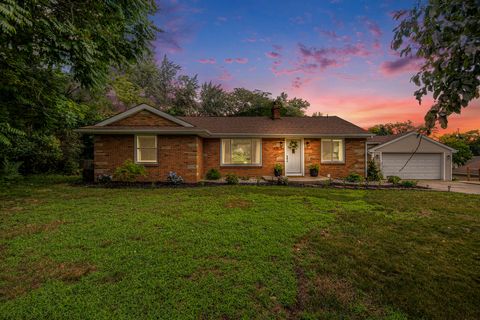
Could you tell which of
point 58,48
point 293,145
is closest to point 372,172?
point 293,145

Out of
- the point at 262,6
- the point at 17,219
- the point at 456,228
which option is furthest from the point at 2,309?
the point at 262,6

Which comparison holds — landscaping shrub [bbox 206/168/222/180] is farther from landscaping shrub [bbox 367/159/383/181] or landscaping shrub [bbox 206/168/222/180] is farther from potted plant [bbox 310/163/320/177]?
landscaping shrub [bbox 367/159/383/181]

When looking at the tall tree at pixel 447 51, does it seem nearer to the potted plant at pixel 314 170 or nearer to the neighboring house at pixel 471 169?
the potted plant at pixel 314 170

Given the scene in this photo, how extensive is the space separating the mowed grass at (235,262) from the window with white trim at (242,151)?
7409mm

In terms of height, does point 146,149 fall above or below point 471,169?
above

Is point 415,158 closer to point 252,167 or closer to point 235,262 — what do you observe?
point 252,167

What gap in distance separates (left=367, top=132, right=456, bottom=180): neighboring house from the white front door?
5.80 meters

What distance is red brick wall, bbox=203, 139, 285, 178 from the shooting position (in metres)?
13.7

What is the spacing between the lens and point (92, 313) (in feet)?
7.56

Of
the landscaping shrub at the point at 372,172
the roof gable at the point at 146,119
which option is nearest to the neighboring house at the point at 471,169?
the landscaping shrub at the point at 372,172

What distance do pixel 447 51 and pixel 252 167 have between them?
1212cm

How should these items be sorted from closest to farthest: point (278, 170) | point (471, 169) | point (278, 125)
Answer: point (278, 170) → point (278, 125) → point (471, 169)

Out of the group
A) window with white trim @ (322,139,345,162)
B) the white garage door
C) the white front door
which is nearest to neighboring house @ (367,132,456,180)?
the white garage door

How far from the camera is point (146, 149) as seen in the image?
38.9ft
